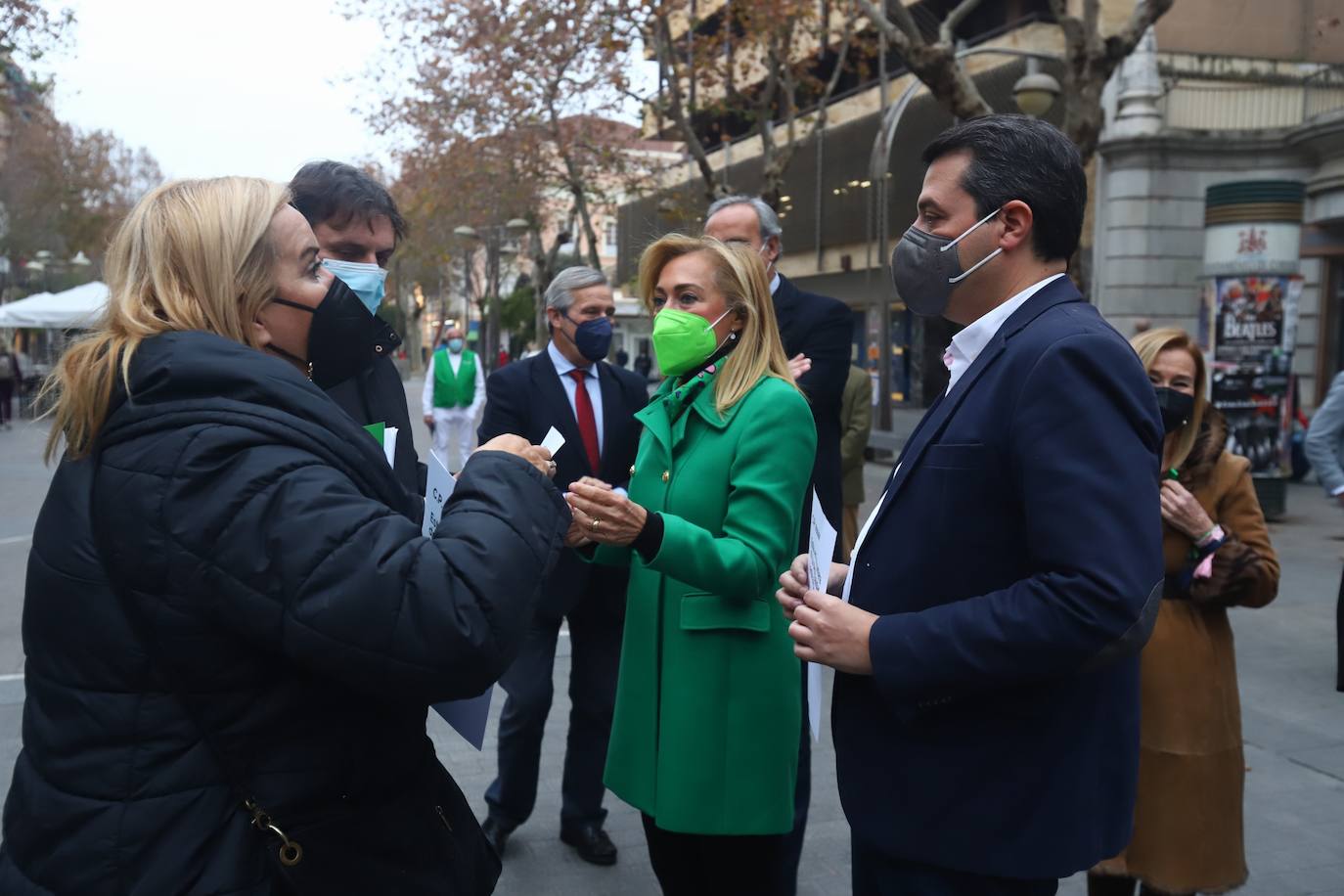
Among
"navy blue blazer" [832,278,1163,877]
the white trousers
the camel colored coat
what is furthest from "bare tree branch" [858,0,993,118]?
"navy blue blazer" [832,278,1163,877]

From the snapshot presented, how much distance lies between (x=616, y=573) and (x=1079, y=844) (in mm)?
2410

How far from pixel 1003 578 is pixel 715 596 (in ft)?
3.48

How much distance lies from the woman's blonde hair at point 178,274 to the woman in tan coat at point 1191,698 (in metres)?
2.34

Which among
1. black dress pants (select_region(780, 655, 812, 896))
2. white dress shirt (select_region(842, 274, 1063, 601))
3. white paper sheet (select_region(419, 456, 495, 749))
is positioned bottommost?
black dress pants (select_region(780, 655, 812, 896))

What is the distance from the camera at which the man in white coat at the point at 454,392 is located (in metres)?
14.7

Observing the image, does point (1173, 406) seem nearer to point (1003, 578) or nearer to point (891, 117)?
point (1003, 578)

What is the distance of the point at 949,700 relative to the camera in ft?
6.04

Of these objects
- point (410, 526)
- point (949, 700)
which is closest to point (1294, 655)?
point (949, 700)

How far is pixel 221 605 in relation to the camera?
1540 mm

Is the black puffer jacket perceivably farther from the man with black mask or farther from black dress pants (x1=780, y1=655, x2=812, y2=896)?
black dress pants (x1=780, y1=655, x2=812, y2=896)

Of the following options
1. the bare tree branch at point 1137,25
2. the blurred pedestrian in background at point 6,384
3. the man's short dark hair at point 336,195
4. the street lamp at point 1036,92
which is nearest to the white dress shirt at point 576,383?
the man's short dark hair at point 336,195

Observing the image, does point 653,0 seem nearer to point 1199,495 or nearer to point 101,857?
point 1199,495

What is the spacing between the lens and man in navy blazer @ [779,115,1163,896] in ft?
5.62

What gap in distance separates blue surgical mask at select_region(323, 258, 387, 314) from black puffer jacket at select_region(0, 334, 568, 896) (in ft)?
4.40
